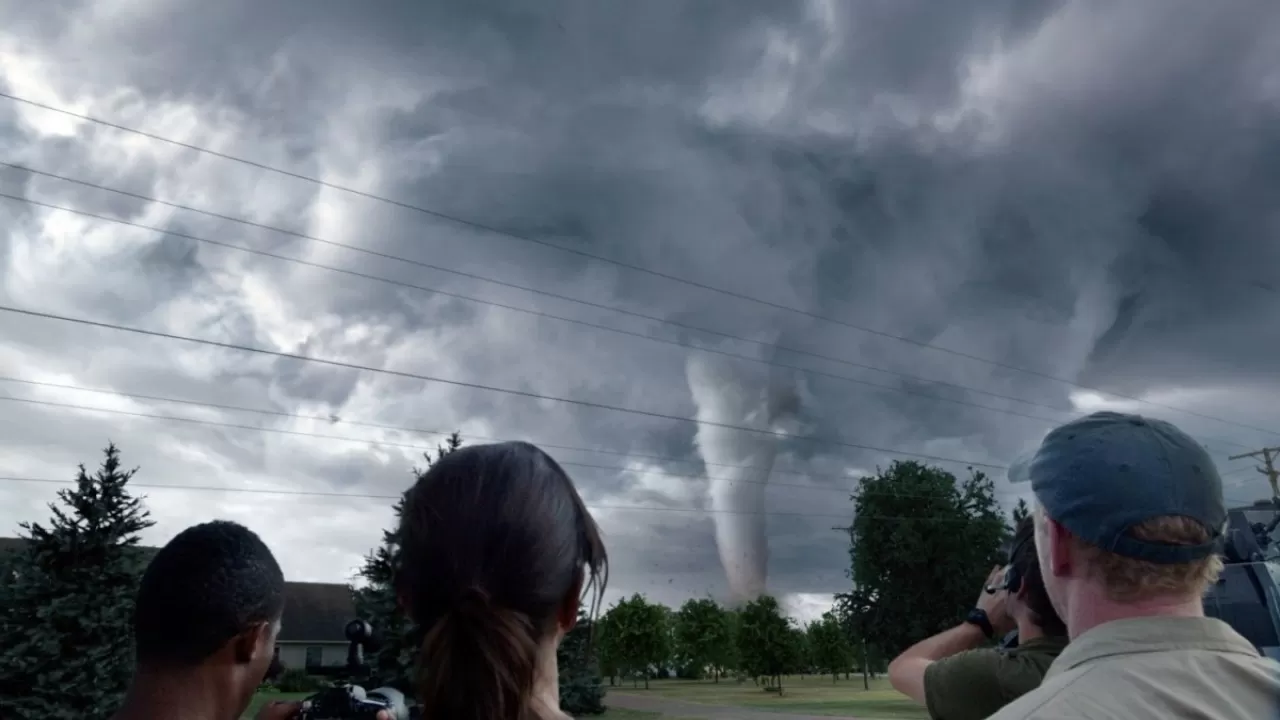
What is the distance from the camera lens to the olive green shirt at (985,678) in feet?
10.2

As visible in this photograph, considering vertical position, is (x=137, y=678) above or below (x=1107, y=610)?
below

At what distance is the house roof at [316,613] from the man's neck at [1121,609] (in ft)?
249

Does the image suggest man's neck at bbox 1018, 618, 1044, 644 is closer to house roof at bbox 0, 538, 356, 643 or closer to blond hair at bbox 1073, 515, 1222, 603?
blond hair at bbox 1073, 515, 1222, 603

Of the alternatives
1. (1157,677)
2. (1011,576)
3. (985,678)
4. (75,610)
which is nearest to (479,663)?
(1157,677)

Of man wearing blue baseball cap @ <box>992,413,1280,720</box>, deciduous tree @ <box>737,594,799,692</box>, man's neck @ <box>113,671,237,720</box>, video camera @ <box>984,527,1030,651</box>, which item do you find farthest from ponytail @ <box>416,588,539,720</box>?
deciduous tree @ <box>737,594,799,692</box>

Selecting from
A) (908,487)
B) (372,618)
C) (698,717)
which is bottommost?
(698,717)

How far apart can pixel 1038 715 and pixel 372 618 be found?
28.0m

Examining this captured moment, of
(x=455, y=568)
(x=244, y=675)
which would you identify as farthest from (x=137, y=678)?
(x=455, y=568)

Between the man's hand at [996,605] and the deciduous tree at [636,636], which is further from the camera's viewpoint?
the deciduous tree at [636,636]

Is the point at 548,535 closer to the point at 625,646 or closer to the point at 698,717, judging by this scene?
the point at 698,717

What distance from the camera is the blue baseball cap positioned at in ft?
6.49

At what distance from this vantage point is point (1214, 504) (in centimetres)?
205

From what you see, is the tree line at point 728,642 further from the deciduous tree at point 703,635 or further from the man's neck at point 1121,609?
the man's neck at point 1121,609

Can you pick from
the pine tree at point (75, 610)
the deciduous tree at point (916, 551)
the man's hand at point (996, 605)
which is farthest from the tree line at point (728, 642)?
the man's hand at point (996, 605)
